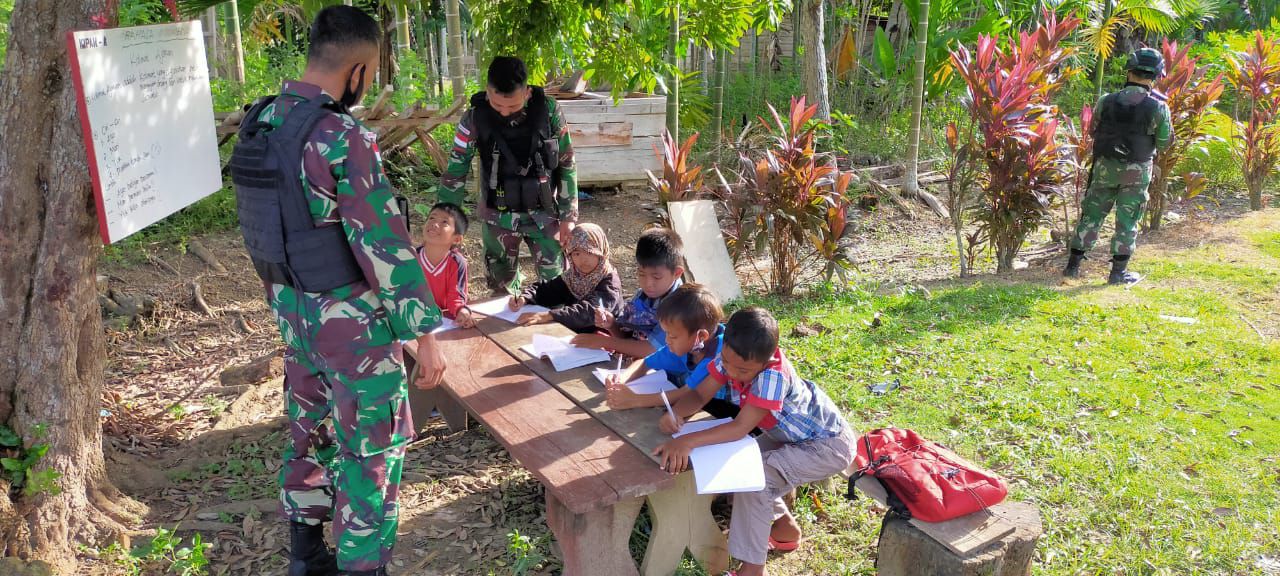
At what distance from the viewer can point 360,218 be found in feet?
8.63

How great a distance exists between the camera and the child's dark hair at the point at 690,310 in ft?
10.3

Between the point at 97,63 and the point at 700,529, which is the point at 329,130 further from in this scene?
the point at 700,529

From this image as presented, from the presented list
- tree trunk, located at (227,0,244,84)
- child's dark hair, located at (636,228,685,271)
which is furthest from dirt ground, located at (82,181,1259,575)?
tree trunk, located at (227,0,244,84)

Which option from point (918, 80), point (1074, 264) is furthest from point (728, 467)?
point (918, 80)

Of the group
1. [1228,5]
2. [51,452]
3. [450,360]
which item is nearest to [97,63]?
[51,452]

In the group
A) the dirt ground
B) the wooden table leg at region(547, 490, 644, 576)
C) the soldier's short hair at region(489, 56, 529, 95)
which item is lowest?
the dirt ground

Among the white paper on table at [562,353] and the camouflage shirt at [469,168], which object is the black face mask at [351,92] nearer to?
the white paper on table at [562,353]

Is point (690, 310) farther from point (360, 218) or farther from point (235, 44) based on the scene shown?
point (235, 44)

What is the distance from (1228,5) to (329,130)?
20.3 metres

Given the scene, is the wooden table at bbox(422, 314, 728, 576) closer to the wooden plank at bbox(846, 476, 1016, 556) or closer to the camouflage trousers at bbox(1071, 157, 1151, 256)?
the wooden plank at bbox(846, 476, 1016, 556)

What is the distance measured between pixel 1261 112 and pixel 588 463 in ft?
34.1

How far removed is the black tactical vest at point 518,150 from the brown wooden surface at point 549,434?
4.01 ft

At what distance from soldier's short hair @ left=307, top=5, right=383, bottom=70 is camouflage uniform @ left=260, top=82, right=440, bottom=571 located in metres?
0.10

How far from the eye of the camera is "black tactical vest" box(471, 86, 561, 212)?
4742 mm
